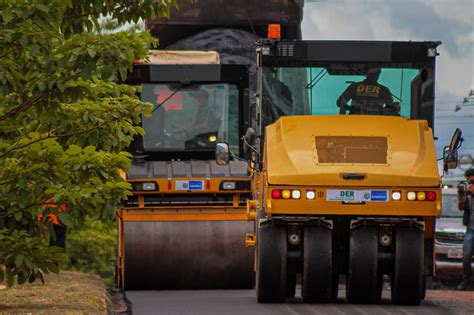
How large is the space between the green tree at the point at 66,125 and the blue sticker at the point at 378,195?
2481 mm

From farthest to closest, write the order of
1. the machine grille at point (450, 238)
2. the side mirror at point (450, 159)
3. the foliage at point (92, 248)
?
the foliage at point (92, 248) → the machine grille at point (450, 238) → the side mirror at point (450, 159)

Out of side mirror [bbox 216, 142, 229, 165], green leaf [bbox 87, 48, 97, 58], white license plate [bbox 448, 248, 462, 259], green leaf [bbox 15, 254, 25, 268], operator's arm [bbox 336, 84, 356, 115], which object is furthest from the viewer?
white license plate [bbox 448, 248, 462, 259]

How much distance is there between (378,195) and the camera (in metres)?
13.5

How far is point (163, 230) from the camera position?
57.5 feet

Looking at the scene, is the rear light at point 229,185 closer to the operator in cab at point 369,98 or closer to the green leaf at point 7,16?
the operator in cab at point 369,98

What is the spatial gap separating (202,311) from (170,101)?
223 inches

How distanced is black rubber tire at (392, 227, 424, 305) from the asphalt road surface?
7.5 inches

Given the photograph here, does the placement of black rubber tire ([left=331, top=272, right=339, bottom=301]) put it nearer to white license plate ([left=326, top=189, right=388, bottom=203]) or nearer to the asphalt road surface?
the asphalt road surface

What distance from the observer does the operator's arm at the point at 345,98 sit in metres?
14.9

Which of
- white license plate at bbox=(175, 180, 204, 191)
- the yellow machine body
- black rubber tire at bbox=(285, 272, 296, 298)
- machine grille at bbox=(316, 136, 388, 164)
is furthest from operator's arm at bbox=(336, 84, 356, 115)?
white license plate at bbox=(175, 180, 204, 191)

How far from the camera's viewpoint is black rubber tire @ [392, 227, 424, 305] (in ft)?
44.8

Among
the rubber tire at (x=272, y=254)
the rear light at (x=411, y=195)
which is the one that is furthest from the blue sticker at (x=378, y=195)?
the rubber tire at (x=272, y=254)

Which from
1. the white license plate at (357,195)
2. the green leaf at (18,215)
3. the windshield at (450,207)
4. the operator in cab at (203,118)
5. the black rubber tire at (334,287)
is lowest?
the black rubber tire at (334,287)

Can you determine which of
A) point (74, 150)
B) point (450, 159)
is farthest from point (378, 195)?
point (74, 150)
